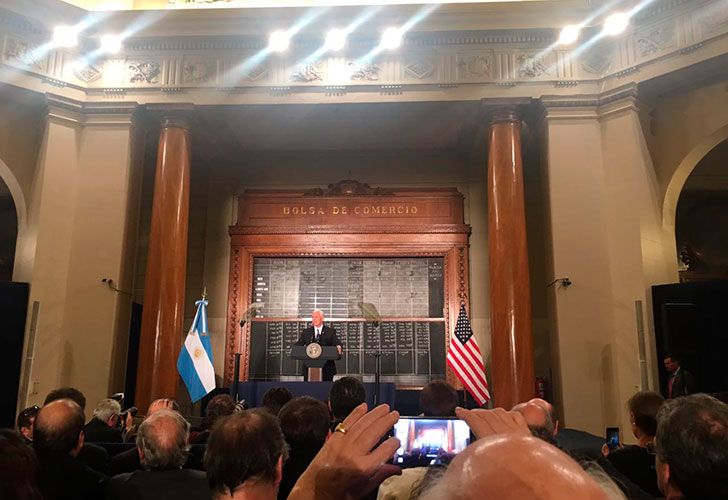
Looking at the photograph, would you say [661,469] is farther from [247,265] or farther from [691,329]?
[247,265]

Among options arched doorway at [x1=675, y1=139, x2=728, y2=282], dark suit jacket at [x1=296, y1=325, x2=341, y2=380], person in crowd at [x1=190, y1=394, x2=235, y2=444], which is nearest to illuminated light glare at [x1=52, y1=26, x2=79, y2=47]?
dark suit jacket at [x1=296, y1=325, x2=341, y2=380]

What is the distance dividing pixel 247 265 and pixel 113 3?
13.1 feet

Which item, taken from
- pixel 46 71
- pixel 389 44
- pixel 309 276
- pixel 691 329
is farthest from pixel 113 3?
pixel 691 329

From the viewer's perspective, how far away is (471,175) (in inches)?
385

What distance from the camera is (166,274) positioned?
7.61 m

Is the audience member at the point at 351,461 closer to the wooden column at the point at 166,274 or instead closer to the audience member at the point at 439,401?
the audience member at the point at 439,401

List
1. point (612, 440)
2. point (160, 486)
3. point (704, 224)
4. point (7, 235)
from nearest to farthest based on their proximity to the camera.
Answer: point (160, 486)
point (612, 440)
point (704, 224)
point (7, 235)

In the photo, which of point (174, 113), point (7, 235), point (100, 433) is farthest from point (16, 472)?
point (7, 235)

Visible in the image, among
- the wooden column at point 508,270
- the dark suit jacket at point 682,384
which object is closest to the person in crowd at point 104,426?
the wooden column at point 508,270

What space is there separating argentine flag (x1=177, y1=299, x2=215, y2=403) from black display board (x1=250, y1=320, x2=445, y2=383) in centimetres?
199

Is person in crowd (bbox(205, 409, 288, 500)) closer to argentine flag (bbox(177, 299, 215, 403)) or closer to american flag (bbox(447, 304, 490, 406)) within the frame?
argentine flag (bbox(177, 299, 215, 403))

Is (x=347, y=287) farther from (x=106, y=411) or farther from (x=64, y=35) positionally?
(x=106, y=411)

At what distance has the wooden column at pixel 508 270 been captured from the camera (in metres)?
7.19

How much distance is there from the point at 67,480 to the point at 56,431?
0.21 m
